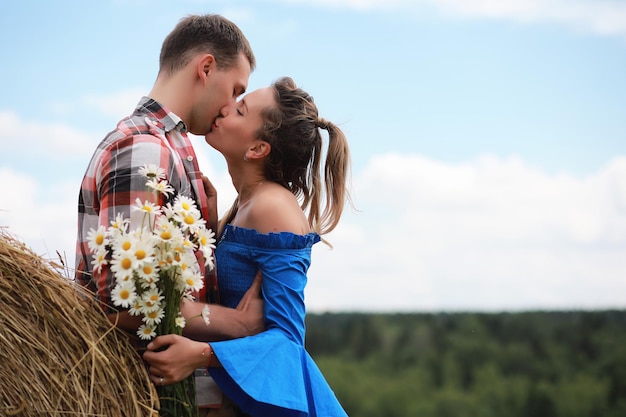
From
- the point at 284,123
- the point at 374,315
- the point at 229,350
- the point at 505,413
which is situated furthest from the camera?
the point at 374,315

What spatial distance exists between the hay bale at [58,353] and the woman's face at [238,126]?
0.94m

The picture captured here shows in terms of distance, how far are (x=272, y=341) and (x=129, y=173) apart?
792 mm

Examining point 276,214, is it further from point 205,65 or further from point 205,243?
point 205,65

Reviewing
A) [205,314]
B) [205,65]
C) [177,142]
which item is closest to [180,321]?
[205,314]

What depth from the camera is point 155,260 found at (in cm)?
286

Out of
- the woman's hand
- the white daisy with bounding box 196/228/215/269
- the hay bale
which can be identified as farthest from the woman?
the white daisy with bounding box 196/228/215/269

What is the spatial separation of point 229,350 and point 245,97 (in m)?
1.25

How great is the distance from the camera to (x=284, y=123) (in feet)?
12.5

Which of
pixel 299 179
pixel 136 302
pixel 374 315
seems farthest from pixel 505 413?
pixel 136 302

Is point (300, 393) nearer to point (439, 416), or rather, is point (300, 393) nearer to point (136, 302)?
point (136, 302)

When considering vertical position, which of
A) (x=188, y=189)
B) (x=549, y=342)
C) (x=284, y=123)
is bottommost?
(x=549, y=342)

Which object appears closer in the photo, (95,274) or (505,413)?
(95,274)

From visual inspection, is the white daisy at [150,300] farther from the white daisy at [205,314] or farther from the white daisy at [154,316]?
the white daisy at [205,314]

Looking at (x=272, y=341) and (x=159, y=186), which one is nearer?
(x=159, y=186)
